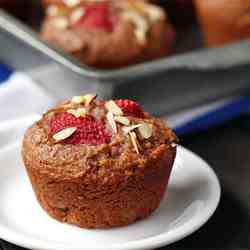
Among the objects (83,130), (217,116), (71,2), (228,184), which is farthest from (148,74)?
(71,2)

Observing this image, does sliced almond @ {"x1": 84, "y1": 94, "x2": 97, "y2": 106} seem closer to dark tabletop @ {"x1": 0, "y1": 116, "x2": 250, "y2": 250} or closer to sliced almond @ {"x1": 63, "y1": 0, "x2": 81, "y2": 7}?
dark tabletop @ {"x1": 0, "y1": 116, "x2": 250, "y2": 250}

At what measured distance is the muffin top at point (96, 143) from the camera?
1.23 m

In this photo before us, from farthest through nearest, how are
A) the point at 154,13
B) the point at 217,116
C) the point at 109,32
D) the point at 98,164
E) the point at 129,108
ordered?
the point at 154,13 → the point at 109,32 → the point at 217,116 → the point at 129,108 → the point at 98,164

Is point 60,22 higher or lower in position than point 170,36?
higher

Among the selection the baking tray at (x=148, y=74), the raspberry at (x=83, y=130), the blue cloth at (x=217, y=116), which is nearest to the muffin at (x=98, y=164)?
the raspberry at (x=83, y=130)

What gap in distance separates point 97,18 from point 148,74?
0.39m

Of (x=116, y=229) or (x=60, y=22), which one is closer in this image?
(x=116, y=229)

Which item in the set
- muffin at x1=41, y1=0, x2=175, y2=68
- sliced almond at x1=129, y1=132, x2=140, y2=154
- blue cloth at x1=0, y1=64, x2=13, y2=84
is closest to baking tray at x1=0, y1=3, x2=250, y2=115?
blue cloth at x1=0, y1=64, x2=13, y2=84

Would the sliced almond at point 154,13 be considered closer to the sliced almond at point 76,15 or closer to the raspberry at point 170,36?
the raspberry at point 170,36

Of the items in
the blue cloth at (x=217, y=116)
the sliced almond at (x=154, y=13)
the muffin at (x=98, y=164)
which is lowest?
the blue cloth at (x=217, y=116)

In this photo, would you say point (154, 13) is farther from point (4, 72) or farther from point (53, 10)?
point (4, 72)

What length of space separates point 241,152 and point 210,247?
1.49 feet

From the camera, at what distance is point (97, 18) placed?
1.99 metres

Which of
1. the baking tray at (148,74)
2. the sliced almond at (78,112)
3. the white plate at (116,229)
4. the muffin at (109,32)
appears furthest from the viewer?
the muffin at (109,32)
